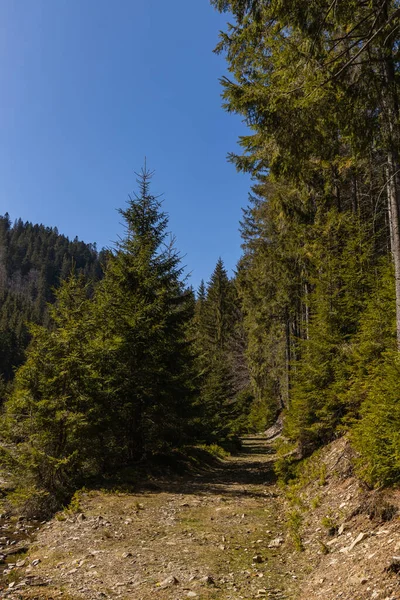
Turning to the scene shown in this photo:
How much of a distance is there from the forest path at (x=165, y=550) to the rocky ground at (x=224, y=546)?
2cm

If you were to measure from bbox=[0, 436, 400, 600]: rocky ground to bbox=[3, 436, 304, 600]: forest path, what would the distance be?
0.02m

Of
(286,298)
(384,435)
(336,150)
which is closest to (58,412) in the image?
(384,435)

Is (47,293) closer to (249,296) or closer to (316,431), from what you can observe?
(249,296)

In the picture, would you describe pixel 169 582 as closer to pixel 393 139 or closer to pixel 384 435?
pixel 384 435

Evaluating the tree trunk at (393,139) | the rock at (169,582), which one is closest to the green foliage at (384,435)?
the tree trunk at (393,139)

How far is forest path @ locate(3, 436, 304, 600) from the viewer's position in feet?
17.1

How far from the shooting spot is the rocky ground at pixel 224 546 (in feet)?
16.0

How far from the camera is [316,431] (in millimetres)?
11586

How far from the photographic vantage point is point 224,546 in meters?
6.73

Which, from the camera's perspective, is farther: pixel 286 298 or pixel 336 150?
pixel 286 298

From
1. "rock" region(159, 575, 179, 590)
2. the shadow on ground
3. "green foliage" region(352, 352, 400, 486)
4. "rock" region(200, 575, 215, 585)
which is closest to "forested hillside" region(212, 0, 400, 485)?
"green foliage" region(352, 352, 400, 486)

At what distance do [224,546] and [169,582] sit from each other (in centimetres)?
178

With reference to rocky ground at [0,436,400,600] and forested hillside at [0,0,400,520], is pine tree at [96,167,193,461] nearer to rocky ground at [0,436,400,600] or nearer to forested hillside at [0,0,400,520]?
forested hillside at [0,0,400,520]

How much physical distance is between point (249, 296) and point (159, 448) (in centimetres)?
1364
